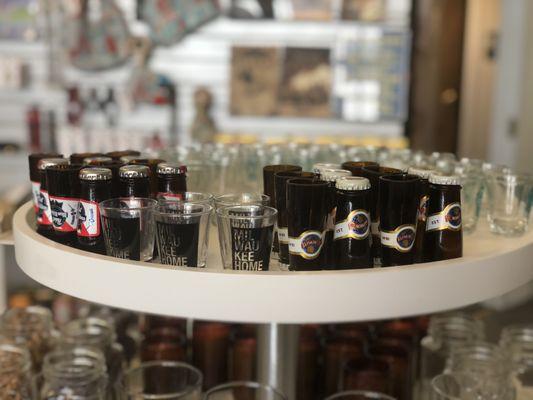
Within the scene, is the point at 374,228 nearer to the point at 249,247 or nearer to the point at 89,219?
the point at 249,247

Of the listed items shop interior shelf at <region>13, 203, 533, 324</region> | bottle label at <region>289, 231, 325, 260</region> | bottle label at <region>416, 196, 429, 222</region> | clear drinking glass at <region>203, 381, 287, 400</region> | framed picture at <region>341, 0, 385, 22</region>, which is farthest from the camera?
framed picture at <region>341, 0, 385, 22</region>

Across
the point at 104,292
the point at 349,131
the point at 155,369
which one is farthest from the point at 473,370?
the point at 349,131

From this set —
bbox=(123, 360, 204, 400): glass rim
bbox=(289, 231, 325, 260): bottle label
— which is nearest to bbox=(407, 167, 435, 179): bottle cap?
bbox=(289, 231, 325, 260): bottle label

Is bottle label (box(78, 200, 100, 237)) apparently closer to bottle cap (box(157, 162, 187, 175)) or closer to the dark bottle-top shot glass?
bottle cap (box(157, 162, 187, 175))

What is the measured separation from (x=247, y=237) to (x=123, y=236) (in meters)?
0.26

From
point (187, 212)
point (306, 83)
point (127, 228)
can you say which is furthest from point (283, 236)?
point (306, 83)

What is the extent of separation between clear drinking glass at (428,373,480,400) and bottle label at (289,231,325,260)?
484 mm

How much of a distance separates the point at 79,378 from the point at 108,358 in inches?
11.5

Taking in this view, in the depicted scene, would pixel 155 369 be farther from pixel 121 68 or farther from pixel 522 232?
pixel 121 68

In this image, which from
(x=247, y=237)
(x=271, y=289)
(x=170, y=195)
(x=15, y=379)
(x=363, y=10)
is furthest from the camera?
(x=363, y=10)

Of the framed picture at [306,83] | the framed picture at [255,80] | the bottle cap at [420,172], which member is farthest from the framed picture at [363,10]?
the bottle cap at [420,172]

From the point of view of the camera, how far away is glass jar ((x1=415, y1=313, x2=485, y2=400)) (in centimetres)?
199

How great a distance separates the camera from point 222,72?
200 inches

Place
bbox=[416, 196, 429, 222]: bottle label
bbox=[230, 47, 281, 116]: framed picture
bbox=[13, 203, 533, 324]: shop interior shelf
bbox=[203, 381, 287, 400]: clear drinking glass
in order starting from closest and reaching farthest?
1. bbox=[13, 203, 533, 324]: shop interior shelf
2. bbox=[416, 196, 429, 222]: bottle label
3. bbox=[203, 381, 287, 400]: clear drinking glass
4. bbox=[230, 47, 281, 116]: framed picture
